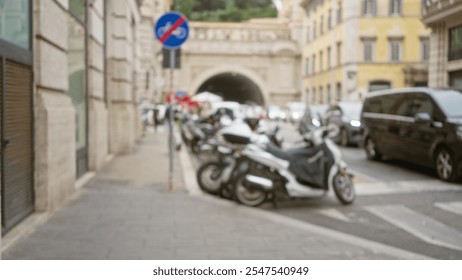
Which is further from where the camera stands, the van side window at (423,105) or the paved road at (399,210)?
the van side window at (423,105)

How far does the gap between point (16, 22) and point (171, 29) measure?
2908 mm

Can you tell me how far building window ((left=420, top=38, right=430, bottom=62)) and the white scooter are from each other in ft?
6.45

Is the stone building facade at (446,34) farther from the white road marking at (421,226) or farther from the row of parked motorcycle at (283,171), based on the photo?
the row of parked motorcycle at (283,171)

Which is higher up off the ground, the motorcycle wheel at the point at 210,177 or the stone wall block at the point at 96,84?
the stone wall block at the point at 96,84

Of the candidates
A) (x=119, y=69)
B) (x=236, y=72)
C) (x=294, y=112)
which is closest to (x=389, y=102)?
(x=119, y=69)

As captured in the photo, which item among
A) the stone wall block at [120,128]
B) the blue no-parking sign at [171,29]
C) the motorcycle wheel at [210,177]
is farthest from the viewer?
the stone wall block at [120,128]

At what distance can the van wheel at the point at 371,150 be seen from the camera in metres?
13.2

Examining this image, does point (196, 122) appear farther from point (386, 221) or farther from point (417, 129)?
point (386, 221)

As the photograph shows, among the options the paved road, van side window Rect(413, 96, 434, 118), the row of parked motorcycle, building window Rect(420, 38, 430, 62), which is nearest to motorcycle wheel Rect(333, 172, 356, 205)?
the row of parked motorcycle

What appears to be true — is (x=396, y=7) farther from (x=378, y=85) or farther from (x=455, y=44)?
(x=378, y=85)

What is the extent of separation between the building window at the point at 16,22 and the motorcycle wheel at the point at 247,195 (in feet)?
9.79

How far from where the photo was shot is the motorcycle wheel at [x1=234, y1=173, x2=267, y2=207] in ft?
26.1

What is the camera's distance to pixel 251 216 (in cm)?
716

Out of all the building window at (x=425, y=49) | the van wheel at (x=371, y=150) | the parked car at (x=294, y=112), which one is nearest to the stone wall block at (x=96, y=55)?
the van wheel at (x=371, y=150)
